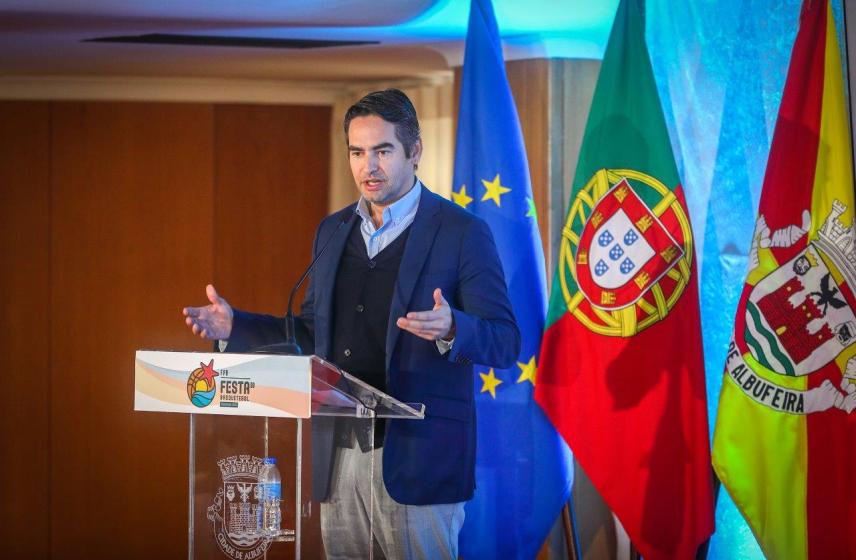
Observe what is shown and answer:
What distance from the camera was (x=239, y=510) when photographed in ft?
6.67

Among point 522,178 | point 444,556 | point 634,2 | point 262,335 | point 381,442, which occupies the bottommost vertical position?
→ point 444,556

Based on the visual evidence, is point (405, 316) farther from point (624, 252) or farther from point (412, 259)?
point (624, 252)

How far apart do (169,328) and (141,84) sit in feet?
4.26

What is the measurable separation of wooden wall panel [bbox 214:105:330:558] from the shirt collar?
10.3 feet

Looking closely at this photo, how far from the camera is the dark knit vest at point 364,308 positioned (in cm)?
253

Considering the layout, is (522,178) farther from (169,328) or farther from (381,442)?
(169,328)

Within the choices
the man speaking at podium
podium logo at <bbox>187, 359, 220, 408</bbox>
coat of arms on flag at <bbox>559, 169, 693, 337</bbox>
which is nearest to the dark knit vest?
the man speaking at podium

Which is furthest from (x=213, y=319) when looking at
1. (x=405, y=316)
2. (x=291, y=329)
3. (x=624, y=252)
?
(x=624, y=252)

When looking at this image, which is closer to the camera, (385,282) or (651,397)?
(385,282)

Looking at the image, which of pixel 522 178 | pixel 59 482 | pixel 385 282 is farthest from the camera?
pixel 59 482

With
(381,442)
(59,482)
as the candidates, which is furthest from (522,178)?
(59,482)

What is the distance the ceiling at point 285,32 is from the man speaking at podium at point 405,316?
4.36 feet

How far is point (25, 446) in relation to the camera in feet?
18.4

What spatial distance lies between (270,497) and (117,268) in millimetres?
3914
